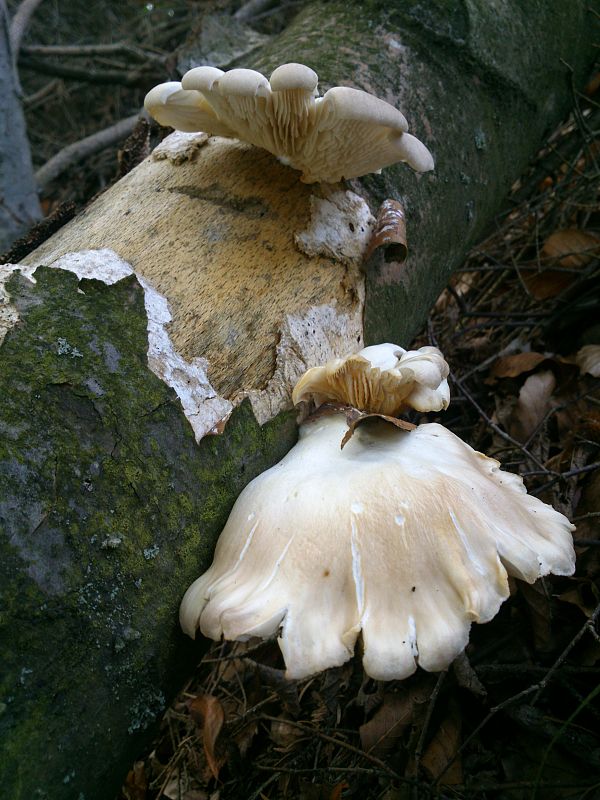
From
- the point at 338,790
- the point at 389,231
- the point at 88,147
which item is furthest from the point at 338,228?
the point at 88,147

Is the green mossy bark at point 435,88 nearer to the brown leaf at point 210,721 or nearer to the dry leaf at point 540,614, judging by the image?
the dry leaf at point 540,614

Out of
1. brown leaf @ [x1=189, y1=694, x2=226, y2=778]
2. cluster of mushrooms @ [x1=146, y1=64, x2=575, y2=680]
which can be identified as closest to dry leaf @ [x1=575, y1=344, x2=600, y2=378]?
cluster of mushrooms @ [x1=146, y1=64, x2=575, y2=680]

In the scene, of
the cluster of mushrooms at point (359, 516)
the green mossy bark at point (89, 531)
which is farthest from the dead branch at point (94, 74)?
the green mossy bark at point (89, 531)

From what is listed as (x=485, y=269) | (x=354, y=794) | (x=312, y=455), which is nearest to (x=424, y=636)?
(x=312, y=455)

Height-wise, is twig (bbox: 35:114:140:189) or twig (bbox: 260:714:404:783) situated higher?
twig (bbox: 35:114:140:189)

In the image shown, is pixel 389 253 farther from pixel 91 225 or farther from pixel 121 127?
pixel 121 127

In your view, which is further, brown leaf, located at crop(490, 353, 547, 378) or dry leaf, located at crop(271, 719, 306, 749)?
brown leaf, located at crop(490, 353, 547, 378)

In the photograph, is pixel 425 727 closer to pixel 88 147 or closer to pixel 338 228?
pixel 338 228

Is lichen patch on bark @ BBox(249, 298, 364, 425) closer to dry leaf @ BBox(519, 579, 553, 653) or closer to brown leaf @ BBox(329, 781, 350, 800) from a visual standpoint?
dry leaf @ BBox(519, 579, 553, 653)

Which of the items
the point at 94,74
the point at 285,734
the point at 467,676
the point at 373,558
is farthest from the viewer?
the point at 94,74
